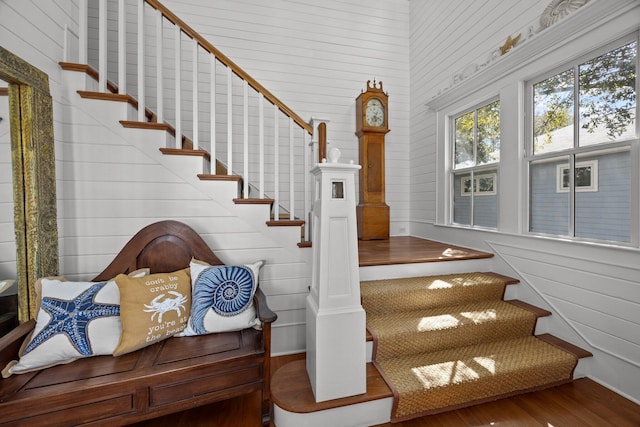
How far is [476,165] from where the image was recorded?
2.90 metres

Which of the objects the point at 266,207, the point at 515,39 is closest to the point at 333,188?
the point at 266,207

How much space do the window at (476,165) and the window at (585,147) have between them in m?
0.40

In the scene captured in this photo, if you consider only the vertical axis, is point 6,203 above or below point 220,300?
above

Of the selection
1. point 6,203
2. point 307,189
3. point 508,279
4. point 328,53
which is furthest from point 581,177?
point 6,203

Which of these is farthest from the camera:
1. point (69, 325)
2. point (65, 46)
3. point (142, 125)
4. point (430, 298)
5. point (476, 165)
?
point (476, 165)

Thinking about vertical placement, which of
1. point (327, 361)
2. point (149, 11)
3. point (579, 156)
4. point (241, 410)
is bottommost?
point (241, 410)

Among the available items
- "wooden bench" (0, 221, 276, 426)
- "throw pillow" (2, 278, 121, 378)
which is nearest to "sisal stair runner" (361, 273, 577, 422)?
"wooden bench" (0, 221, 276, 426)

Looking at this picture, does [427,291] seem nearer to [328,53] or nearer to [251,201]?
[251,201]

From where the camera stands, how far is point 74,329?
4.48ft

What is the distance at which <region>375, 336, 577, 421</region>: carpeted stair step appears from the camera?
4.89 feet

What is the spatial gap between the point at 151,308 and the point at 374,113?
337 cm

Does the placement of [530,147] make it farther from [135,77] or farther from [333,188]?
[135,77]

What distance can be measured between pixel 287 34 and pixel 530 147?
3.21 m

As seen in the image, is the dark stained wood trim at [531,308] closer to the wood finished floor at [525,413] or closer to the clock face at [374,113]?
the wood finished floor at [525,413]
